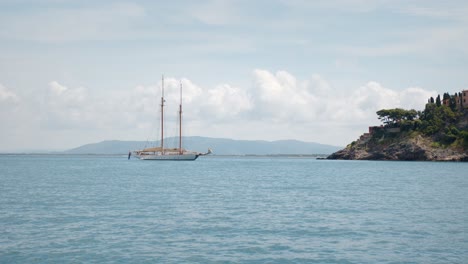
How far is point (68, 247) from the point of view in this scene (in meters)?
31.2

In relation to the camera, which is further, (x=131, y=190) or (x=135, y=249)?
(x=131, y=190)

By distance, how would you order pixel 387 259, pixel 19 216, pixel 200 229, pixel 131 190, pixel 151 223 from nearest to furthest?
pixel 387 259 → pixel 200 229 → pixel 151 223 → pixel 19 216 → pixel 131 190

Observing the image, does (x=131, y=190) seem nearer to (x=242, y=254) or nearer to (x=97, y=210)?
(x=97, y=210)

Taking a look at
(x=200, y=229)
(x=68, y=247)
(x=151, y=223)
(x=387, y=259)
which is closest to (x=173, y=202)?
(x=151, y=223)

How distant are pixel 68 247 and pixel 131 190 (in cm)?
4038

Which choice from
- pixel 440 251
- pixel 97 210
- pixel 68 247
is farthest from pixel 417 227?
pixel 97 210

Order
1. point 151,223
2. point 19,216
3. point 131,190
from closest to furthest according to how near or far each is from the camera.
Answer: point 151,223
point 19,216
point 131,190

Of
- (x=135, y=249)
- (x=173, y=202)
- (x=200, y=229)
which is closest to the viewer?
(x=135, y=249)

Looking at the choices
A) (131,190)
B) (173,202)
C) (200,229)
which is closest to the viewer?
(200,229)

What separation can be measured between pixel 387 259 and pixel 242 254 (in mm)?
8224

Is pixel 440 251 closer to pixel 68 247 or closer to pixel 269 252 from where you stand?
pixel 269 252

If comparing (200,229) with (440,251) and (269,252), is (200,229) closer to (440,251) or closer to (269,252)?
(269,252)

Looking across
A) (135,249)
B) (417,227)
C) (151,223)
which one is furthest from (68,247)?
(417,227)

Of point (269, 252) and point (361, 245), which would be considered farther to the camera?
point (361, 245)
